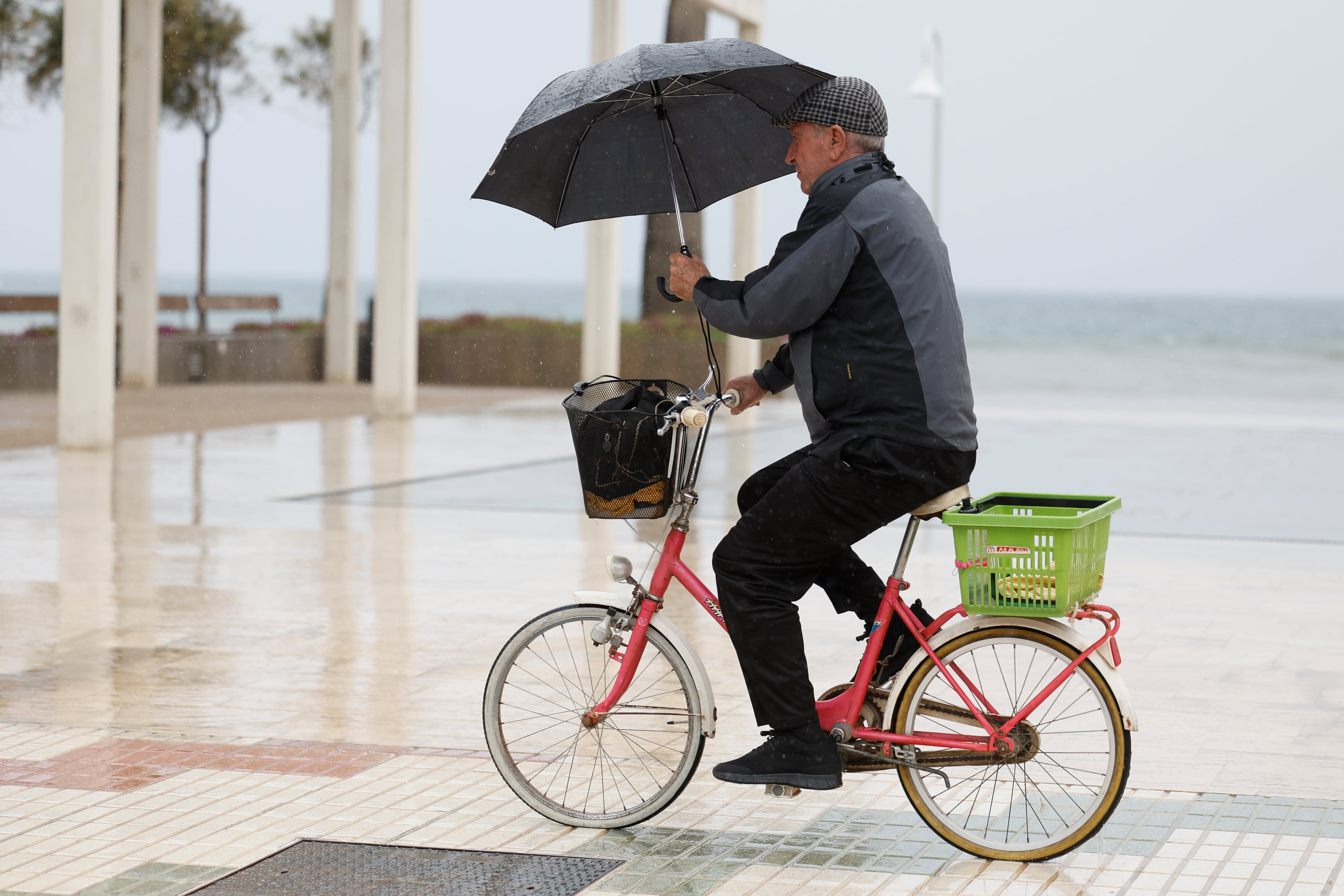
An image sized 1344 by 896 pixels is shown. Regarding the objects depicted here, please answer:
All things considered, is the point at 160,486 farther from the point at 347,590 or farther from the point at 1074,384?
the point at 1074,384

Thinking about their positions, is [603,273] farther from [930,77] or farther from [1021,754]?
[1021,754]

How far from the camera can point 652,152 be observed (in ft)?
16.0

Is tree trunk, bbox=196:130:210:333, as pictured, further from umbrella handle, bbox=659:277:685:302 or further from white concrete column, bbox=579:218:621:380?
umbrella handle, bbox=659:277:685:302

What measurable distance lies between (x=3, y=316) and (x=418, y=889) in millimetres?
20546

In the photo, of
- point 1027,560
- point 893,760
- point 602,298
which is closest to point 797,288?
point 1027,560

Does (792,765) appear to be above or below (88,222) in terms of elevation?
below

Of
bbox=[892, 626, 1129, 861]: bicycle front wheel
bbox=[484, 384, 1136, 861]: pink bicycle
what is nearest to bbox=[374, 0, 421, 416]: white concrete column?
bbox=[484, 384, 1136, 861]: pink bicycle

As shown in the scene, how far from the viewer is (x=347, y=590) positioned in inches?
333

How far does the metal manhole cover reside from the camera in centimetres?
410

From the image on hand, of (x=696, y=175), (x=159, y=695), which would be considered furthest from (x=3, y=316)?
(x=696, y=175)

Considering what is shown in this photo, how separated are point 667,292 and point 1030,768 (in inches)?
60.2

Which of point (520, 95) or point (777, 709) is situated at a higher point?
point (520, 95)

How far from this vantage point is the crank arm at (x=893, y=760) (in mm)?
4387

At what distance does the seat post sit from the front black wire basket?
57 cm
